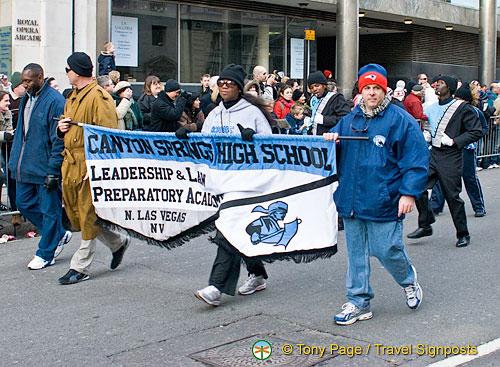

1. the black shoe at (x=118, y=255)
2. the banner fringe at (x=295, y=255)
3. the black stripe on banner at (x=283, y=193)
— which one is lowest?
the black shoe at (x=118, y=255)

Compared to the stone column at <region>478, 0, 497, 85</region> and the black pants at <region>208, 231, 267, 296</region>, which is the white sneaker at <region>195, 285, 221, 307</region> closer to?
the black pants at <region>208, 231, 267, 296</region>

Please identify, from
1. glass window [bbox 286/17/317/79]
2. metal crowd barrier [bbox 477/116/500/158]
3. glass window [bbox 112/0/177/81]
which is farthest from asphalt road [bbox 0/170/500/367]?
glass window [bbox 286/17/317/79]

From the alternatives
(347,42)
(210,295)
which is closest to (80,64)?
(210,295)

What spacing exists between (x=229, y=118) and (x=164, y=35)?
45.4ft

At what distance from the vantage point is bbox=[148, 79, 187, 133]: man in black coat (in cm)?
1027

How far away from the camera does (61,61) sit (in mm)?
15812

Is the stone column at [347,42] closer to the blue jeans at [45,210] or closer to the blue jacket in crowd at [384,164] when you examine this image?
the blue jeans at [45,210]

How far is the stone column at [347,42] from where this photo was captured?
2325 centimetres

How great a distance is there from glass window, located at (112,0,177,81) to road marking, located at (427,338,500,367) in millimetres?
14724

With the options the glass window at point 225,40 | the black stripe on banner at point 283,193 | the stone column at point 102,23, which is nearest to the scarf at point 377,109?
the black stripe on banner at point 283,193

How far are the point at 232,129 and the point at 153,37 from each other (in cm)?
1357

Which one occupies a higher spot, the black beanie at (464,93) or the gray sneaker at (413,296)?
the black beanie at (464,93)

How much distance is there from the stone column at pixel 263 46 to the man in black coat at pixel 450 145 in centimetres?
1401

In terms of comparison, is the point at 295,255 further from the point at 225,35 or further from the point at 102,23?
the point at 225,35
